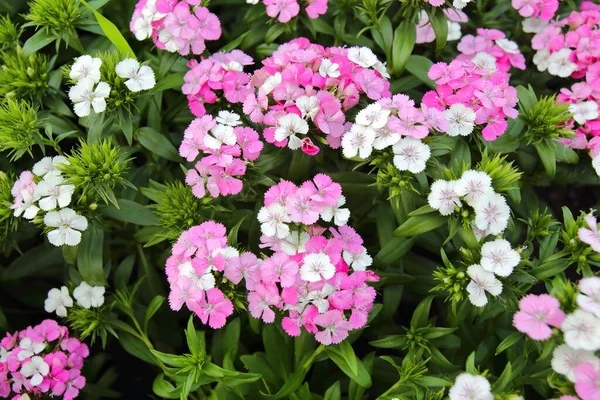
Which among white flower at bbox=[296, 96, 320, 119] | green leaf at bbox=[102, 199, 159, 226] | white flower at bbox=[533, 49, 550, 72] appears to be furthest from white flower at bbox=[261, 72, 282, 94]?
white flower at bbox=[533, 49, 550, 72]

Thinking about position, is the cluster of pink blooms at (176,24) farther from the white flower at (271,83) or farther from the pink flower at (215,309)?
the pink flower at (215,309)

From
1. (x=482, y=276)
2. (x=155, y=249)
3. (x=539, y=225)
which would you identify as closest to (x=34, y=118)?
(x=155, y=249)

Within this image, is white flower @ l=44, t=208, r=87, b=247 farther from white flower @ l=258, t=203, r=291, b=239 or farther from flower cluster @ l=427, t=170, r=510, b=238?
flower cluster @ l=427, t=170, r=510, b=238

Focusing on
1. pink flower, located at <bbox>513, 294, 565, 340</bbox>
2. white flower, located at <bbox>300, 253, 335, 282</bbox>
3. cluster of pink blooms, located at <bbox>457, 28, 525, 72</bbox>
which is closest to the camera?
pink flower, located at <bbox>513, 294, 565, 340</bbox>

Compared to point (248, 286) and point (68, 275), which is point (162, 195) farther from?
point (68, 275)

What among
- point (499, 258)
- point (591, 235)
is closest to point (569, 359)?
point (499, 258)

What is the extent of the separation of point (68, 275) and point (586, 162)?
2.75m

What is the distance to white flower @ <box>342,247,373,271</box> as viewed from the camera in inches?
87.9

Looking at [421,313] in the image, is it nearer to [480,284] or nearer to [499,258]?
[480,284]

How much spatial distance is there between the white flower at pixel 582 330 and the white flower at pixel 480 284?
34 centimetres

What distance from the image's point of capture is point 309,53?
2443mm

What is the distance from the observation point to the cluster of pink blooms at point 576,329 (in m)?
1.81

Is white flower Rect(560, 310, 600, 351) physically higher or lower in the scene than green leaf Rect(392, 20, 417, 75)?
lower

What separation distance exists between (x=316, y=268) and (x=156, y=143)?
43.3 inches
